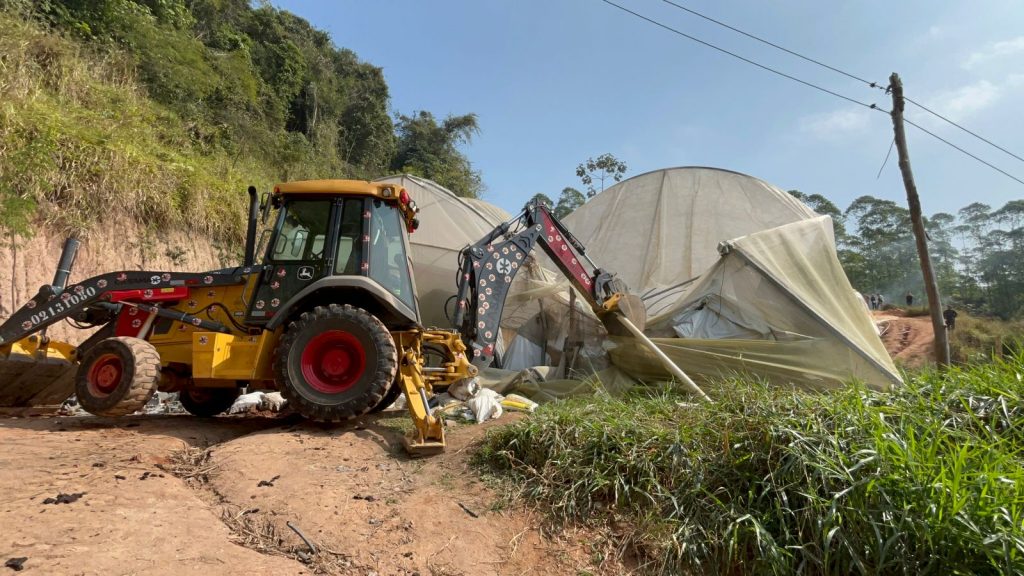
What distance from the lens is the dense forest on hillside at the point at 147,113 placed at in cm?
704

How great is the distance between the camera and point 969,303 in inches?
1159

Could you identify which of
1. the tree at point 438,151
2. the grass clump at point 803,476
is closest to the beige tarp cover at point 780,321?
the grass clump at point 803,476

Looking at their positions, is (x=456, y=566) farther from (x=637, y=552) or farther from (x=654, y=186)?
(x=654, y=186)

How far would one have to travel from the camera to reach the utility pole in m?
6.64

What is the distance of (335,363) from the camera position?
418 centimetres

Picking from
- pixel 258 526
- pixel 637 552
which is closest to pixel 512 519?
pixel 637 552

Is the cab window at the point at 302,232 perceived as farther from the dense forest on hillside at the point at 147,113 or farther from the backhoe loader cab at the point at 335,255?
the dense forest on hillside at the point at 147,113

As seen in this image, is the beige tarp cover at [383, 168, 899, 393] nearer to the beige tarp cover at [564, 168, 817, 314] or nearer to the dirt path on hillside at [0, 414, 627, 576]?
the beige tarp cover at [564, 168, 817, 314]

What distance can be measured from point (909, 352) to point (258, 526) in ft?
54.6

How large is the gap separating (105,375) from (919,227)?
9.08m

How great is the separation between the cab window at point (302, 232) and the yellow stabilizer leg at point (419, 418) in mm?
1306

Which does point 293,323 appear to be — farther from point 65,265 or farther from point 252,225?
point 65,265

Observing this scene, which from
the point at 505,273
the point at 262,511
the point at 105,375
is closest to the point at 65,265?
the point at 105,375

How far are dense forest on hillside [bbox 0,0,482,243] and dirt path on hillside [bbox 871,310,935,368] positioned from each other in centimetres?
1530
